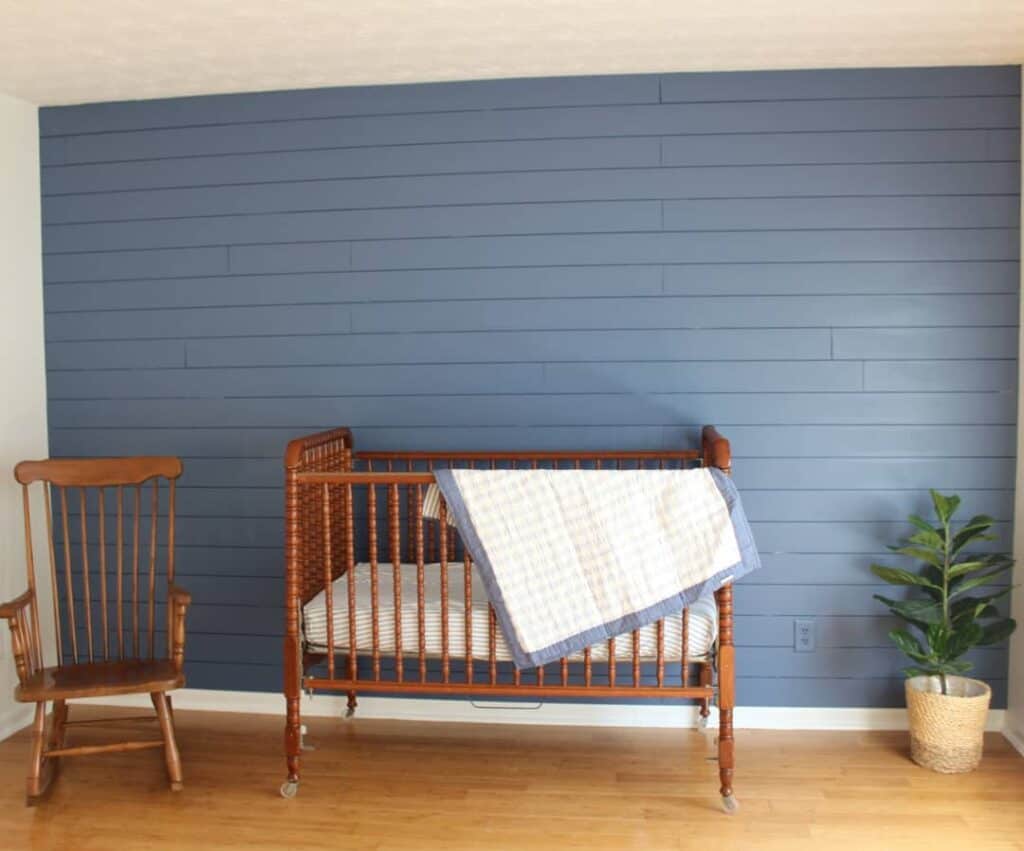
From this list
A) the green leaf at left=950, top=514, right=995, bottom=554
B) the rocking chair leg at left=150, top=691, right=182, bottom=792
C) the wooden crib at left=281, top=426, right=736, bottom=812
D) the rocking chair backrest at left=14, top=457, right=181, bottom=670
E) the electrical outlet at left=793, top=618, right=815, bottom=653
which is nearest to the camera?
the wooden crib at left=281, top=426, right=736, bottom=812

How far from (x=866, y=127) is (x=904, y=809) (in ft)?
6.52

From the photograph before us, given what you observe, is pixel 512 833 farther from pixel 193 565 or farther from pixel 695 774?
pixel 193 565

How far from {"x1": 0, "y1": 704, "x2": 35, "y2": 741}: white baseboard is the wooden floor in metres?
0.05

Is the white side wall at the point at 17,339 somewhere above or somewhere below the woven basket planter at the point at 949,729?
above

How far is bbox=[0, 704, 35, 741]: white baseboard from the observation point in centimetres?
296

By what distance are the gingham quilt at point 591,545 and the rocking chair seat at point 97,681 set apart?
94 centimetres

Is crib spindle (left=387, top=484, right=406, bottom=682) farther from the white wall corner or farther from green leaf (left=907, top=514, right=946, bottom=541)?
the white wall corner

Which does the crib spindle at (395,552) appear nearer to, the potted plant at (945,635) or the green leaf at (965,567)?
the potted plant at (945,635)

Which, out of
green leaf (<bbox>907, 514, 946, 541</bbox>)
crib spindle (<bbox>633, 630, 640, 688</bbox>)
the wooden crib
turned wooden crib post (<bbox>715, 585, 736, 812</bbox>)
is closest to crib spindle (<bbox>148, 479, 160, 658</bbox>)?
the wooden crib

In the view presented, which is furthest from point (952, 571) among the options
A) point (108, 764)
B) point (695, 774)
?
point (108, 764)

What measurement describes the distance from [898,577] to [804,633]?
1.23ft

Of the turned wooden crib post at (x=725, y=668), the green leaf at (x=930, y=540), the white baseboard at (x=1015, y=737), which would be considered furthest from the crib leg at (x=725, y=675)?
the white baseboard at (x=1015, y=737)

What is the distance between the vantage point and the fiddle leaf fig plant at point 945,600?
8.68 feet

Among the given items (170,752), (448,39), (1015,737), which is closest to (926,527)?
(1015,737)
